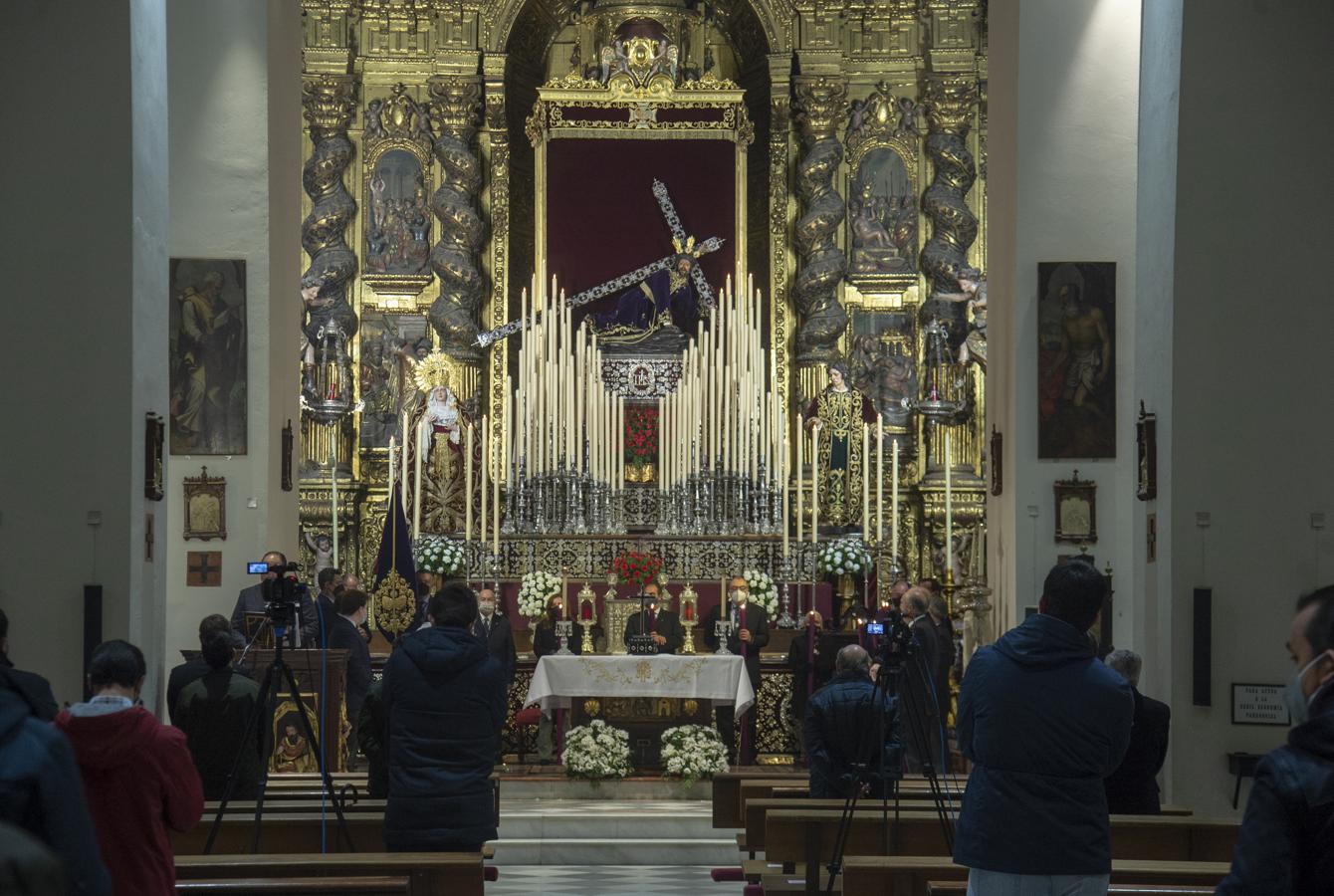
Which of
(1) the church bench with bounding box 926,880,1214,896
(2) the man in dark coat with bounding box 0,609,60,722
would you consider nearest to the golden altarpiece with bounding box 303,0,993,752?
(1) the church bench with bounding box 926,880,1214,896

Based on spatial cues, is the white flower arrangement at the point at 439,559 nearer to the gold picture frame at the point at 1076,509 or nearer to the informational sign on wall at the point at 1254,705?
the gold picture frame at the point at 1076,509

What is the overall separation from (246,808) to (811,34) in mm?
15959

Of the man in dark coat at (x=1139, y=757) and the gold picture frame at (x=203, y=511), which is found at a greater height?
the gold picture frame at (x=203, y=511)

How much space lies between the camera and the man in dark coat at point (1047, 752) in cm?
574

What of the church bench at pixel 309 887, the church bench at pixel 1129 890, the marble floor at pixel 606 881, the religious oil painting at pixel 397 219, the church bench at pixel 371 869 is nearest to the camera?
the church bench at pixel 1129 890

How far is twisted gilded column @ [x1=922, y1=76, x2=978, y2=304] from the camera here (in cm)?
2250

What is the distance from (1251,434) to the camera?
10.7m

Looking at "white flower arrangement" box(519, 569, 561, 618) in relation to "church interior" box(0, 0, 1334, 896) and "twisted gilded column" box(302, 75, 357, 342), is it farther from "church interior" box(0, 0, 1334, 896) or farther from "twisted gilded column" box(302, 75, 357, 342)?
"twisted gilded column" box(302, 75, 357, 342)

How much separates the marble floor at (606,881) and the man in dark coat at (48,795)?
8.25 meters

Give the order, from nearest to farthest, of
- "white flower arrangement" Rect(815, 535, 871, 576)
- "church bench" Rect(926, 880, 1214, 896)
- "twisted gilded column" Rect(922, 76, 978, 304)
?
"church bench" Rect(926, 880, 1214, 896) → "white flower arrangement" Rect(815, 535, 871, 576) → "twisted gilded column" Rect(922, 76, 978, 304)

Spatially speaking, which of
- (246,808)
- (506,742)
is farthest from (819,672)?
(246,808)

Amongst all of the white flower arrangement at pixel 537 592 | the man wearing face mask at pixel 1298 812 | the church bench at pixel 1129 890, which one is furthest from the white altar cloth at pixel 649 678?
the man wearing face mask at pixel 1298 812

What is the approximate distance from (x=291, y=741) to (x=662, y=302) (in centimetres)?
1041

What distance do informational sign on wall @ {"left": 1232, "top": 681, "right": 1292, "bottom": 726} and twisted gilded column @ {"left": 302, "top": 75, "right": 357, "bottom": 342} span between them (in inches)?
560
